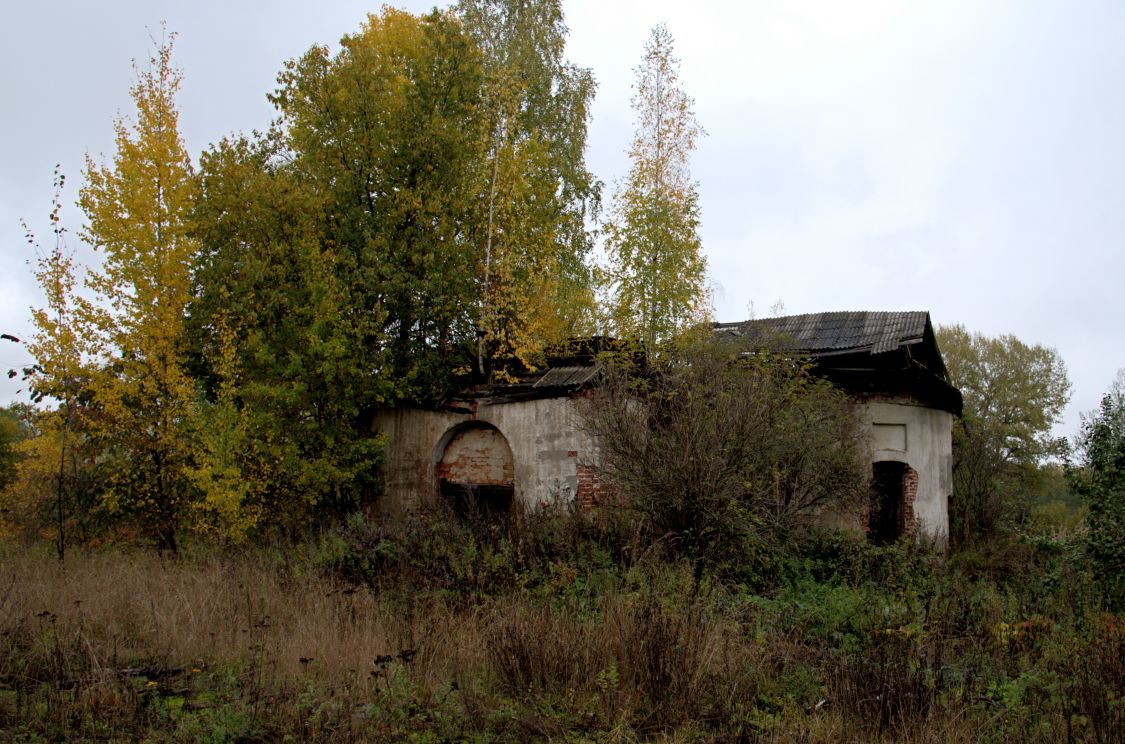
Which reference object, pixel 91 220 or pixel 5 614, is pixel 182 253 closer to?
pixel 91 220

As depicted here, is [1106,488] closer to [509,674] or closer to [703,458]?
[703,458]

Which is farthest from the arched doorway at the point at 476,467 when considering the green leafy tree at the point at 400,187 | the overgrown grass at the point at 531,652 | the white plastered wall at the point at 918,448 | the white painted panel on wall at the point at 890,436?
the white painted panel on wall at the point at 890,436

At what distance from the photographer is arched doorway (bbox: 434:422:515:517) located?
16.5m

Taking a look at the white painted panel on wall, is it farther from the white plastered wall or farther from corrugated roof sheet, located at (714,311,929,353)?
corrugated roof sheet, located at (714,311,929,353)

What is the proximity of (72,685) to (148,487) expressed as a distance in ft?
29.3

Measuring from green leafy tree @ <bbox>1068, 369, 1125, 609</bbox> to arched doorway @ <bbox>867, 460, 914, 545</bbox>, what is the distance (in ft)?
24.6

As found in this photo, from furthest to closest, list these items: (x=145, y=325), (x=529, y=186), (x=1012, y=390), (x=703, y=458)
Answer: (x=1012, y=390) → (x=529, y=186) → (x=145, y=325) → (x=703, y=458)

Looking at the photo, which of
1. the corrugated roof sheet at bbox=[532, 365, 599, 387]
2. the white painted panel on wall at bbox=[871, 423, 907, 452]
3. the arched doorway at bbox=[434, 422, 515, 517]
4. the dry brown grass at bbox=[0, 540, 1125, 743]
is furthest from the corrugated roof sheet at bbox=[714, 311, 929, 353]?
the dry brown grass at bbox=[0, 540, 1125, 743]

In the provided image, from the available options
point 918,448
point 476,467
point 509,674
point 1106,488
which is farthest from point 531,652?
point 918,448

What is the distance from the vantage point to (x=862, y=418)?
54.4ft

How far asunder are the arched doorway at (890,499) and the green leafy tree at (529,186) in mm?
7314

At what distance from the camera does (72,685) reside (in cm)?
602

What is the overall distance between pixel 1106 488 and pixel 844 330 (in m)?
9.33

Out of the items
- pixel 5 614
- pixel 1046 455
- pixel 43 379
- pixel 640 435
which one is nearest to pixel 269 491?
pixel 43 379
